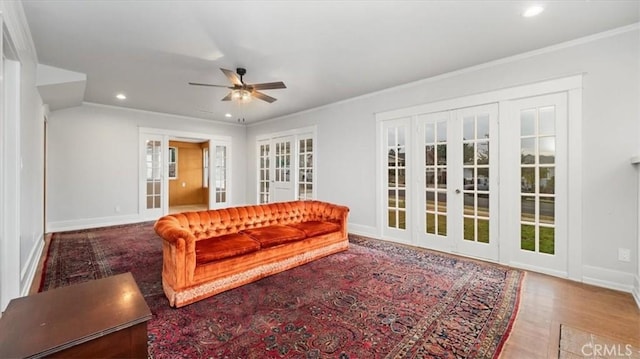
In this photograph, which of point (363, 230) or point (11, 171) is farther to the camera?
point (363, 230)

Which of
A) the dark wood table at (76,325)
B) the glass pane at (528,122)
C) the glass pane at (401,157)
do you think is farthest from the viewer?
the glass pane at (401,157)

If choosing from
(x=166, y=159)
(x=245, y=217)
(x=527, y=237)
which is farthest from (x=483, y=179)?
(x=166, y=159)

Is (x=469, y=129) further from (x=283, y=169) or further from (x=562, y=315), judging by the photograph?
(x=283, y=169)

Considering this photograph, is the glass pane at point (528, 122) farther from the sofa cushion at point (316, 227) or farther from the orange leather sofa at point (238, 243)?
the sofa cushion at point (316, 227)

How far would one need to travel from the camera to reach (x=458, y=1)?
2393 mm

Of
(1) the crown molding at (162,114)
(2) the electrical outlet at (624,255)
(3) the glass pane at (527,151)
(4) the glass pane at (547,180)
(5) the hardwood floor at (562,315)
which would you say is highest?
(1) the crown molding at (162,114)

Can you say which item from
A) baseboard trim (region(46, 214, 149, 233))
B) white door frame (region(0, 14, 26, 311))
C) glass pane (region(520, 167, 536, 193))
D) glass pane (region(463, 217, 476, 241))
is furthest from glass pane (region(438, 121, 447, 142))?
baseboard trim (region(46, 214, 149, 233))

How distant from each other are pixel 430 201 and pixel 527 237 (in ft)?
4.20

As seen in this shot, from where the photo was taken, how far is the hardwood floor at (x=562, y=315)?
76.4 inches

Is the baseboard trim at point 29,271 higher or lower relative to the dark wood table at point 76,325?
lower

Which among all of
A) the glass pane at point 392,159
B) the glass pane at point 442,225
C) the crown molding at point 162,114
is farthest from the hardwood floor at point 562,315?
the crown molding at point 162,114

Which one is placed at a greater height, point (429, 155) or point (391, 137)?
point (391, 137)

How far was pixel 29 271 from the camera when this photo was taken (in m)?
3.03

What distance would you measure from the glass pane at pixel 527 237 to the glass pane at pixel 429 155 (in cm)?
144
